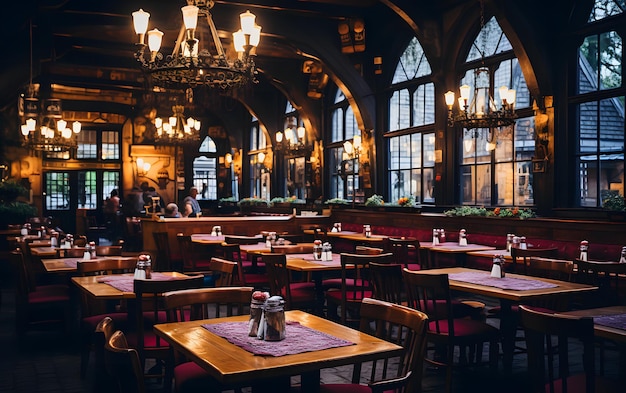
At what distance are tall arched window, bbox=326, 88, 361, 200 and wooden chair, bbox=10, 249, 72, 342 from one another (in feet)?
29.8

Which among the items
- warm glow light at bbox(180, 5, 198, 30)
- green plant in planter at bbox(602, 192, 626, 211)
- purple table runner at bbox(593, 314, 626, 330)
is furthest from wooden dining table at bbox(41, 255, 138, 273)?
green plant in planter at bbox(602, 192, 626, 211)

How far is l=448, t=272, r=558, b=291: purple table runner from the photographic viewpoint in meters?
4.48

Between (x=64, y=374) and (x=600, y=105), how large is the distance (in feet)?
24.9

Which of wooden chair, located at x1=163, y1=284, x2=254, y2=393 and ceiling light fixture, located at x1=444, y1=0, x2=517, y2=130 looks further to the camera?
ceiling light fixture, located at x1=444, y1=0, x2=517, y2=130

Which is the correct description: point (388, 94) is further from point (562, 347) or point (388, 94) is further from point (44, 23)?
point (562, 347)

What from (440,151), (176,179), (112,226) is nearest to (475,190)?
(440,151)

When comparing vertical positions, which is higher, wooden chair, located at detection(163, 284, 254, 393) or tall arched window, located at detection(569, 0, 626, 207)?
tall arched window, located at detection(569, 0, 626, 207)

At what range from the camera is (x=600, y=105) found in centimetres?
898

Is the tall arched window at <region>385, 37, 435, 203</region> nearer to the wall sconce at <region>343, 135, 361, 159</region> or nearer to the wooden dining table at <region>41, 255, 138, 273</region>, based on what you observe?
the wall sconce at <region>343, 135, 361, 159</region>

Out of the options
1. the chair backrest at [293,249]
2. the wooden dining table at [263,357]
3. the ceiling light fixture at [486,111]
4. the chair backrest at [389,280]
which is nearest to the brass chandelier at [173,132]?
the ceiling light fixture at [486,111]

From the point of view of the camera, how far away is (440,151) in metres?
11.7

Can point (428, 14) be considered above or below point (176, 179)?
above

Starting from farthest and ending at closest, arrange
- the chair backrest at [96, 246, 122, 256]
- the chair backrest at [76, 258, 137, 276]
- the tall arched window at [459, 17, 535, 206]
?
the tall arched window at [459, 17, 535, 206] → the chair backrest at [96, 246, 122, 256] → the chair backrest at [76, 258, 137, 276]

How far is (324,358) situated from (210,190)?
2113 centimetres
